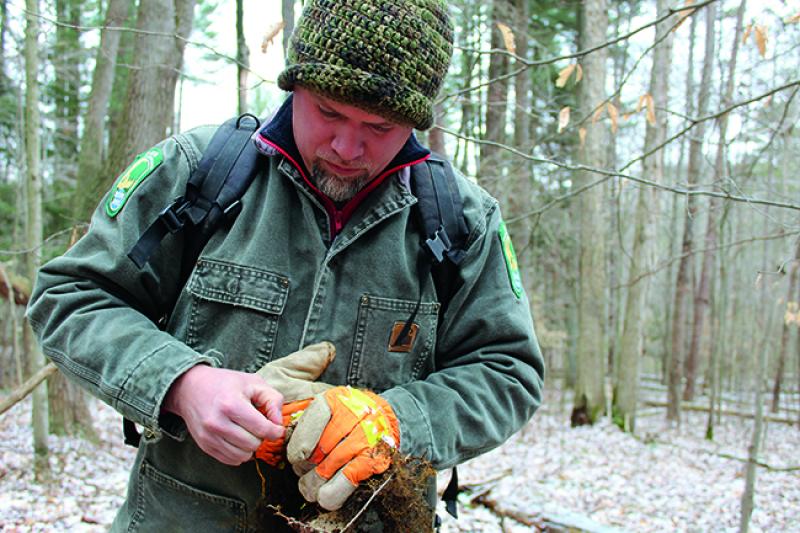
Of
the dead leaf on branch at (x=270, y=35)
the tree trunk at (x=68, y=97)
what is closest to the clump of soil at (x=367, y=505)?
the dead leaf on branch at (x=270, y=35)

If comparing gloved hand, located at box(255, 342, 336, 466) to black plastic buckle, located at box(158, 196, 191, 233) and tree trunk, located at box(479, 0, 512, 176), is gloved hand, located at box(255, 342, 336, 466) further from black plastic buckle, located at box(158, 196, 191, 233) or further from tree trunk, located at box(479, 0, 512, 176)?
tree trunk, located at box(479, 0, 512, 176)

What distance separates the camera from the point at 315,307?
1.64 metres

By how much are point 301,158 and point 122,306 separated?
58 cm

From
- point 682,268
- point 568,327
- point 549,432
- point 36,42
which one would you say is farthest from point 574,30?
point 36,42

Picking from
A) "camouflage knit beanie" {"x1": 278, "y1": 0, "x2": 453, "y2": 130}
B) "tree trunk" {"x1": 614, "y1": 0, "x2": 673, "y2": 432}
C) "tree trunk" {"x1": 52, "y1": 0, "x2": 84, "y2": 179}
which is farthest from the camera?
"tree trunk" {"x1": 52, "y1": 0, "x2": 84, "y2": 179}

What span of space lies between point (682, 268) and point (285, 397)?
46.3 feet

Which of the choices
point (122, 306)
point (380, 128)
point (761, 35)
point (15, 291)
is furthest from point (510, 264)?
point (15, 291)

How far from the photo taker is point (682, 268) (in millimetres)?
13992

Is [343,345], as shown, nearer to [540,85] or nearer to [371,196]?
[371,196]

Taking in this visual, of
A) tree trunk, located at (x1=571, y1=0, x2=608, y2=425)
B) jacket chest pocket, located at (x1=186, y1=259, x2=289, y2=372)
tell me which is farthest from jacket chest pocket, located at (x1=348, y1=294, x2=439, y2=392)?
tree trunk, located at (x1=571, y1=0, x2=608, y2=425)

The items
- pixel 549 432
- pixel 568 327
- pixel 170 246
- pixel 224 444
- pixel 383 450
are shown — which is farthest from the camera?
pixel 568 327

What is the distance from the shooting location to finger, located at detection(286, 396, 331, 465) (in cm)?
139

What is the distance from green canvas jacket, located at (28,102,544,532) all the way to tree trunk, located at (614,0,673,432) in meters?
10.3

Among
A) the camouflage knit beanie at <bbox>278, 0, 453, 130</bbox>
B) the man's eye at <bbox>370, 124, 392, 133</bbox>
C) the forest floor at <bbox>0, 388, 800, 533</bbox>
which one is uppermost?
the camouflage knit beanie at <bbox>278, 0, 453, 130</bbox>
